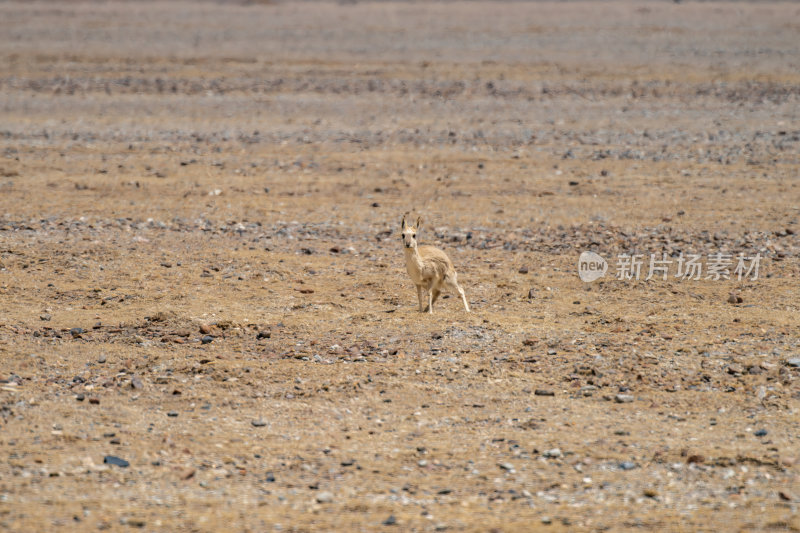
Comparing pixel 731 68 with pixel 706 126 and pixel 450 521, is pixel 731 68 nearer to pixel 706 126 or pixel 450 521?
pixel 706 126

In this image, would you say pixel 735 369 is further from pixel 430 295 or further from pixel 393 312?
pixel 393 312

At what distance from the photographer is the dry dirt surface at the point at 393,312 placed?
23.9 feet

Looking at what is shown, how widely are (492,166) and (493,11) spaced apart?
37.2 meters

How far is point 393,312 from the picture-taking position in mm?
11320

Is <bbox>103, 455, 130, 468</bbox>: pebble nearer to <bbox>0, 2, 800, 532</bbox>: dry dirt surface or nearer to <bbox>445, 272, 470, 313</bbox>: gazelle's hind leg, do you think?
<bbox>0, 2, 800, 532</bbox>: dry dirt surface

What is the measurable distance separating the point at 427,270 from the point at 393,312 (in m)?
0.65

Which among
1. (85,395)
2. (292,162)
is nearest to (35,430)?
(85,395)

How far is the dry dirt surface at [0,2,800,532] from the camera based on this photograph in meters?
7.28

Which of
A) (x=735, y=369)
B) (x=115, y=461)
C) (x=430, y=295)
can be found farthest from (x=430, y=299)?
(x=115, y=461)

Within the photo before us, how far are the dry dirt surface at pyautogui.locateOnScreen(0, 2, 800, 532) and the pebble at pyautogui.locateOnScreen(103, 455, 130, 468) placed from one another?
1cm

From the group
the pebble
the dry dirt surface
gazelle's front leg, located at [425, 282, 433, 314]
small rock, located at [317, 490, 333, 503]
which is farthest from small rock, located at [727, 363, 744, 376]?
the pebble

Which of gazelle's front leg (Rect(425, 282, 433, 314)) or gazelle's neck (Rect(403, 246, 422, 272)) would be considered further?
gazelle's front leg (Rect(425, 282, 433, 314))

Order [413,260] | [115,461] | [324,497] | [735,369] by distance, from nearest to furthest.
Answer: [324,497]
[115,461]
[735,369]
[413,260]

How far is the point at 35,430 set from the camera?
800 centimetres
